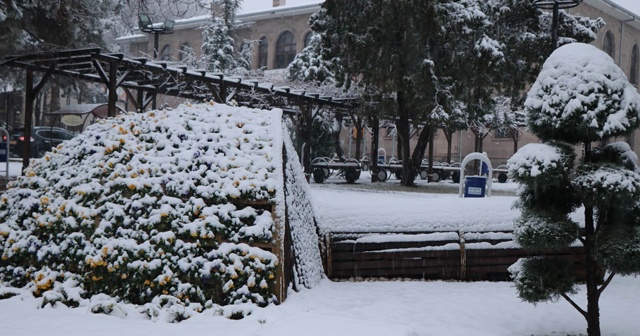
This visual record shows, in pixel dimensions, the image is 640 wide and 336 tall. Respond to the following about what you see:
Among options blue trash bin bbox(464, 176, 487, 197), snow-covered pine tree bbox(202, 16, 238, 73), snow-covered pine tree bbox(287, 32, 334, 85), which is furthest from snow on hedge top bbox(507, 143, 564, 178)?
snow-covered pine tree bbox(202, 16, 238, 73)

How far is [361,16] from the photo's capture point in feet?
59.8

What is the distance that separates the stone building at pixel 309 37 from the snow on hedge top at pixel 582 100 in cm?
2938

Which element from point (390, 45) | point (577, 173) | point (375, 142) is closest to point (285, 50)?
point (375, 142)

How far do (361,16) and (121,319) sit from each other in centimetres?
1477

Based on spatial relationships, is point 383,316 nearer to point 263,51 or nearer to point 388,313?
point 388,313

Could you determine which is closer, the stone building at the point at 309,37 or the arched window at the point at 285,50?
the stone building at the point at 309,37

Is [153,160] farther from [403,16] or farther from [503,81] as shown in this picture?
[503,81]

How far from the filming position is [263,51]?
44.6 metres

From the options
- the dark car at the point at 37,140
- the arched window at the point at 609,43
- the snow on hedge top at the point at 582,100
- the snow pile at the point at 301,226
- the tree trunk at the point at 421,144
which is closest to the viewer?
the snow on hedge top at the point at 582,100

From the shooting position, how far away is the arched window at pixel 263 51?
4419 cm

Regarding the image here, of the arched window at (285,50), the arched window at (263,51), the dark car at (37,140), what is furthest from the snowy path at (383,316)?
the arched window at (263,51)

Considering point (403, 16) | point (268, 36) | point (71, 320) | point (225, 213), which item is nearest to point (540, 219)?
point (225, 213)

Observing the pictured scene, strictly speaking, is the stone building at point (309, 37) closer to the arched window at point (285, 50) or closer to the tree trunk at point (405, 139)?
the arched window at point (285, 50)

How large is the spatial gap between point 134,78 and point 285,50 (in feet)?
88.8
